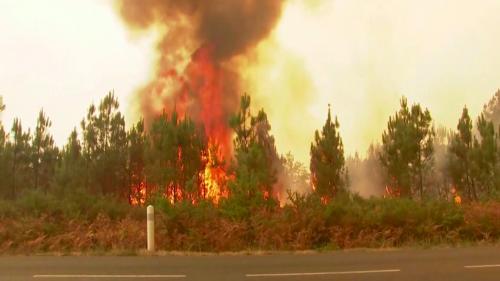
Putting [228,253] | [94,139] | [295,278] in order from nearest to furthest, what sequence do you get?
[295,278], [228,253], [94,139]

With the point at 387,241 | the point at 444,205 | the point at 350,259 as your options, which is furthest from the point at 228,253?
the point at 444,205

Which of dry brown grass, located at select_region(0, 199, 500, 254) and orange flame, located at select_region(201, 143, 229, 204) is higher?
orange flame, located at select_region(201, 143, 229, 204)

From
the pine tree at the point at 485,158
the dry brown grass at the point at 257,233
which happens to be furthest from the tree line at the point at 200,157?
the dry brown grass at the point at 257,233

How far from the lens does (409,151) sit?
107 feet

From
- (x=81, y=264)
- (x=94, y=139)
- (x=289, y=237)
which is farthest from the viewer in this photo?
(x=94, y=139)

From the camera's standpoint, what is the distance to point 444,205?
43.1 feet

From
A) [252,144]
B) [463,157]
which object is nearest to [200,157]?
[252,144]

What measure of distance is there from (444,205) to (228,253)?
6145 mm

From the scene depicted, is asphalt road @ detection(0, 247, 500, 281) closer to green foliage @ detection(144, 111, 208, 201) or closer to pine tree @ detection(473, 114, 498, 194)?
green foliage @ detection(144, 111, 208, 201)

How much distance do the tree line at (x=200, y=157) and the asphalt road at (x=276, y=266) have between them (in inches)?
753

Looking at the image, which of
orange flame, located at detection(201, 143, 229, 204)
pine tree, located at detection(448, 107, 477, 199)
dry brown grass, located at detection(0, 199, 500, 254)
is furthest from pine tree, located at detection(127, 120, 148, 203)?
dry brown grass, located at detection(0, 199, 500, 254)

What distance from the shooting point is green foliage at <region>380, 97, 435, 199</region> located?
32.4 metres

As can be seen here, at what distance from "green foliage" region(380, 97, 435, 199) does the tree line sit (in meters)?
0.06

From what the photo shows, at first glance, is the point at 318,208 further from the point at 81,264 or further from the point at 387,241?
the point at 81,264
